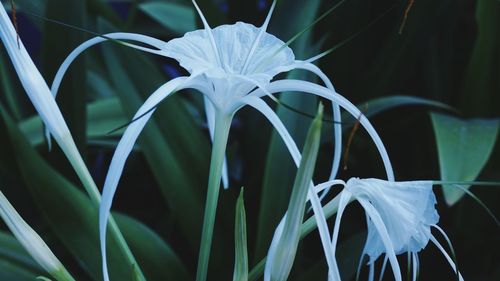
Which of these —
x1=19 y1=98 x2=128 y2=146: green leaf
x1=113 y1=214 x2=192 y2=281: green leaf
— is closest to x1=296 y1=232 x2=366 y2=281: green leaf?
x1=113 y1=214 x2=192 y2=281: green leaf

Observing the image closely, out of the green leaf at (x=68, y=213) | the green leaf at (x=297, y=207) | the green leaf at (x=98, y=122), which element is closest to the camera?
the green leaf at (x=297, y=207)

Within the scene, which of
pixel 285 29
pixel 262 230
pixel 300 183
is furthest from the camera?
pixel 285 29

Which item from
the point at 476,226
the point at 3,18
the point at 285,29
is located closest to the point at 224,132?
the point at 3,18

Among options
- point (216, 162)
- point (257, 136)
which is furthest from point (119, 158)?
point (257, 136)

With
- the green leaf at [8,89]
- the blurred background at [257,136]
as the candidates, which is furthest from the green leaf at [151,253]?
the green leaf at [8,89]

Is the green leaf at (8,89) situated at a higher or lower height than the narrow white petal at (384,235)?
higher

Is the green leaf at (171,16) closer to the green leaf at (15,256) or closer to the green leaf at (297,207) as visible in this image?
the green leaf at (15,256)

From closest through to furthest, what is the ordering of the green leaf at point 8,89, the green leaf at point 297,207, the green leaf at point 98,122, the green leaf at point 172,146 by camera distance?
the green leaf at point 297,207
the green leaf at point 172,146
the green leaf at point 98,122
the green leaf at point 8,89

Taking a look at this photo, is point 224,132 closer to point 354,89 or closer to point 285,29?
point 285,29

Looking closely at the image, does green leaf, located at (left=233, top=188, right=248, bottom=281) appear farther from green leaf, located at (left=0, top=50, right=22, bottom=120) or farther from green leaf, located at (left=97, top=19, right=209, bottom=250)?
green leaf, located at (left=0, top=50, right=22, bottom=120)
